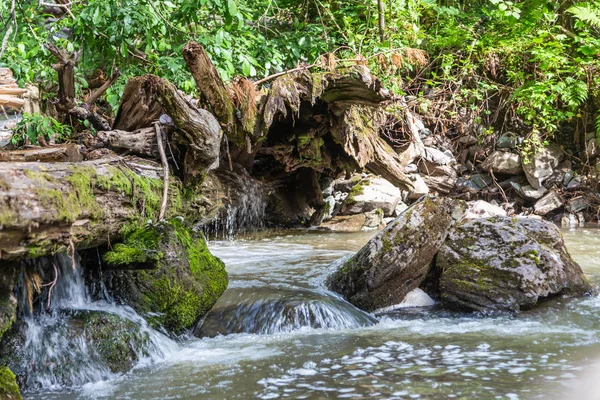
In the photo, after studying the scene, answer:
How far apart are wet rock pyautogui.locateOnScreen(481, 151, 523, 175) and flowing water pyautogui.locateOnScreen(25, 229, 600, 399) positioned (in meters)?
6.98

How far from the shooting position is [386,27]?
1053 cm

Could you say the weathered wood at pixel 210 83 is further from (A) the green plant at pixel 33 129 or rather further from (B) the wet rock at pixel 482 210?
(B) the wet rock at pixel 482 210

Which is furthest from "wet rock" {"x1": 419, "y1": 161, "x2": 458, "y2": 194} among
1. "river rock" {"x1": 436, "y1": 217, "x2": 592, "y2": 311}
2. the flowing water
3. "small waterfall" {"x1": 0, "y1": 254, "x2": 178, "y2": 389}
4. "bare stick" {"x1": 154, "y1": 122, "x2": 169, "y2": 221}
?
"small waterfall" {"x1": 0, "y1": 254, "x2": 178, "y2": 389}

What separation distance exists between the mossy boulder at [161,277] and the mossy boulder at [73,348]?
13.7 inches

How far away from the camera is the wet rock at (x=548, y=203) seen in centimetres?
1167

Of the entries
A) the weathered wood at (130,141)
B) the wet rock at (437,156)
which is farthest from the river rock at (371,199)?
the weathered wood at (130,141)

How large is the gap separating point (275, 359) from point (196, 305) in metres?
1.16

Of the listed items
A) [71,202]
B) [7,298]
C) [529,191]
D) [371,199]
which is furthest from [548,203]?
[7,298]

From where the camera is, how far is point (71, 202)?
3.62 meters

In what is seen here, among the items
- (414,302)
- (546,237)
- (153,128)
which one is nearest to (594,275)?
(546,237)

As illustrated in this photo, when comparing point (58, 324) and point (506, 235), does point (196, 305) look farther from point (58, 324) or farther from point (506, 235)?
point (506, 235)

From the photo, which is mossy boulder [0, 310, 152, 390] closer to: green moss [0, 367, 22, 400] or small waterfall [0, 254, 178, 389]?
small waterfall [0, 254, 178, 389]

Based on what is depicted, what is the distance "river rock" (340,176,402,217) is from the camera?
11.1 metres

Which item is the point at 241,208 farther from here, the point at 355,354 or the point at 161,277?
the point at 355,354
